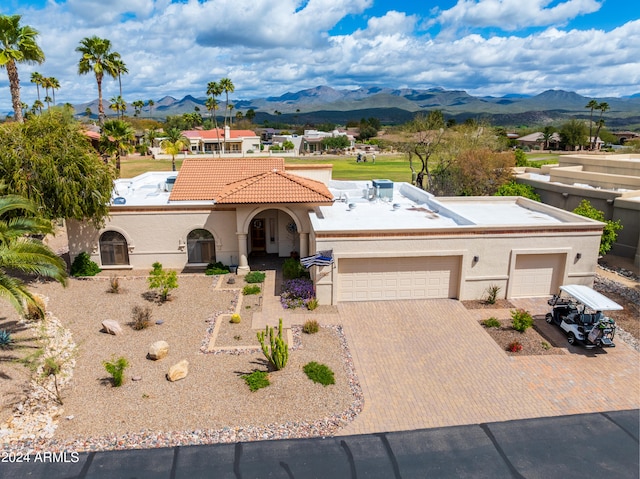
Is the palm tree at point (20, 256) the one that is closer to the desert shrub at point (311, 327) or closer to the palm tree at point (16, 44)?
the desert shrub at point (311, 327)

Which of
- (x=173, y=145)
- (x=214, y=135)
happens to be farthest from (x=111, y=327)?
(x=214, y=135)

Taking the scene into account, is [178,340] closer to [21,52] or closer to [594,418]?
[594,418]

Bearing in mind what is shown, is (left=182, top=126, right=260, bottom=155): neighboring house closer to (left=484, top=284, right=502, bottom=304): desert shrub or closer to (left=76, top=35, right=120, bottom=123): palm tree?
(left=76, top=35, right=120, bottom=123): palm tree

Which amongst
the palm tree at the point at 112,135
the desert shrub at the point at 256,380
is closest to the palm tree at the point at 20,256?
the desert shrub at the point at 256,380

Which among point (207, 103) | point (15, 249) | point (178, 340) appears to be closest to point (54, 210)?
point (15, 249)

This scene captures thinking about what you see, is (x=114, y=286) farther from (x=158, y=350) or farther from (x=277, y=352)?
(x=277, y=352)

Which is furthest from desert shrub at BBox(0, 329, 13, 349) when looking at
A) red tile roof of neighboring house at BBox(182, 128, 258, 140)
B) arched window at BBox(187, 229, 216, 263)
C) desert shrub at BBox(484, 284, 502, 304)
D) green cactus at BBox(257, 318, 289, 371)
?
red tile roof of neighboring house at BBox(182, 128, 258, 140)
